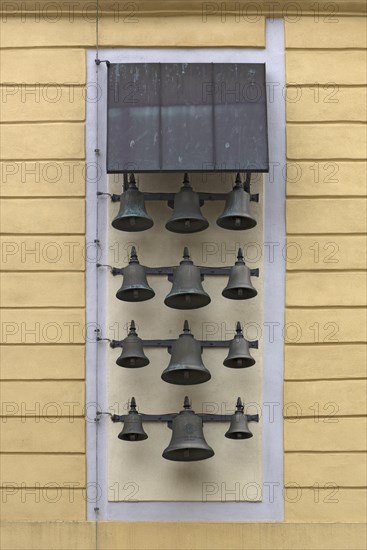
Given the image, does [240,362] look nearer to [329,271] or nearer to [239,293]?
[239,293]

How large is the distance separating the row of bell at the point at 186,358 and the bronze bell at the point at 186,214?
3.02ft

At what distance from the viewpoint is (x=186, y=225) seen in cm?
1453

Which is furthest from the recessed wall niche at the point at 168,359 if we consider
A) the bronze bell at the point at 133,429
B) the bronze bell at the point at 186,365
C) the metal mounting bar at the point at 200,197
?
the bronze bell at the point at 186,365

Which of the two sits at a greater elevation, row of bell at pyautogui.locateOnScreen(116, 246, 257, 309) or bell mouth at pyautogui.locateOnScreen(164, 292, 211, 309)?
row of bell at pyautogui.locateOnScreen(116, 246, 257, 309)

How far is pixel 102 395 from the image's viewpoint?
14.6 metres

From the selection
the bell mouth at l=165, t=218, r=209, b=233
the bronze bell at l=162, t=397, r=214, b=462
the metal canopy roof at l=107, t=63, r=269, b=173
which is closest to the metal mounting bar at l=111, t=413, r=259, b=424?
the bronze bell at l=162, t=397, r=214, b=462

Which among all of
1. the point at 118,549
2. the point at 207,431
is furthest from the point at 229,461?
the point at 118,549

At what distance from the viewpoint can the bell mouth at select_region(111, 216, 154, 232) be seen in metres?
14.5

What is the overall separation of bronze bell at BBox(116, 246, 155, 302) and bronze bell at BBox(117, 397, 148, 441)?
1.00 metres

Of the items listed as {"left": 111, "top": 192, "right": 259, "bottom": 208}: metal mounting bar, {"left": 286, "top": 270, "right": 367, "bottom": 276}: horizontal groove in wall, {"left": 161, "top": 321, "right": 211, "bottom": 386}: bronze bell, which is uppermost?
{"left": 111, "top": 192, "right": 259, "bottom": 208}: metal mounting bar

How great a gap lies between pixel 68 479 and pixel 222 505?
4.53 ft

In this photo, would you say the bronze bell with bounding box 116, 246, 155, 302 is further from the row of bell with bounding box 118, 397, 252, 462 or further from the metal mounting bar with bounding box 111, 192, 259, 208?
the row of bell with bounding box 118, 397, 252, 462

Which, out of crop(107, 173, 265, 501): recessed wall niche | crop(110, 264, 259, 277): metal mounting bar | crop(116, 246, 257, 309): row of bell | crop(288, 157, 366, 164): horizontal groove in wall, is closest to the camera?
crop(116, 246, 257, 309): row of bell

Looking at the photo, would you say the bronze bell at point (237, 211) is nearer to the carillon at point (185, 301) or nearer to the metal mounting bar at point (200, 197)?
the carillon at point (185, 301)
